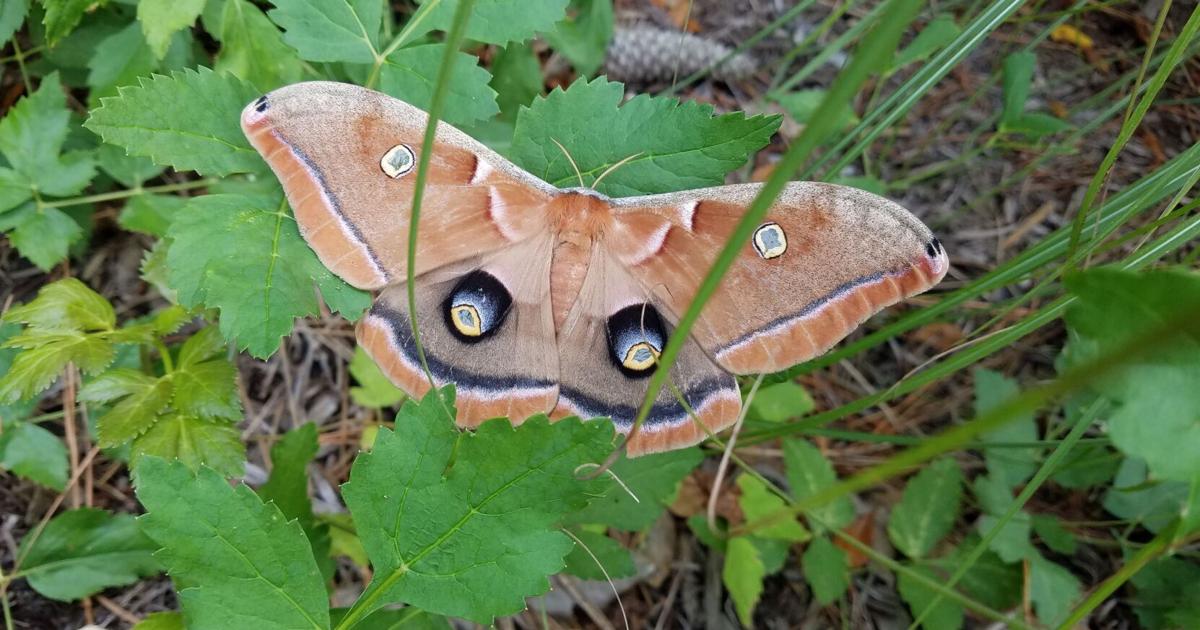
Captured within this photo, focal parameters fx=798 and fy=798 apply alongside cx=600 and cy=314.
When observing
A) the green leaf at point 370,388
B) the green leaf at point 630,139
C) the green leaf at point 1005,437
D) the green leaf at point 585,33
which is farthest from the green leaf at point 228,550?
the green leaf at point 1005,437

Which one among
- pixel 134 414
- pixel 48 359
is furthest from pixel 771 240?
pixel 48 359

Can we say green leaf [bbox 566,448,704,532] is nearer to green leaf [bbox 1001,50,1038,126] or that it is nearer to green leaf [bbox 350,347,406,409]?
green leaf [bbox 350,347,406,409]

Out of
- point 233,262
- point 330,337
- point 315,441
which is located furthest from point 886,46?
point 330,337

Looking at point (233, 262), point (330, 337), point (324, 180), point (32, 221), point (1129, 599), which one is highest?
point (324, 180)

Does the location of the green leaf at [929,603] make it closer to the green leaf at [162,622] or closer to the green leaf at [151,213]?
the green leaf at [162,622]

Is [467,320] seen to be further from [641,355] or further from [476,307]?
[641,355]

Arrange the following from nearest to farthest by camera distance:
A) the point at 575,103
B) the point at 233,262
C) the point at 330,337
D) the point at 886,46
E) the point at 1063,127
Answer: the point at 886,46
the point at 233,262
the point at 575,103
the point at 1063,127
the point at 330,337

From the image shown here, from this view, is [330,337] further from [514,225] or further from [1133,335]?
[1133,335]
